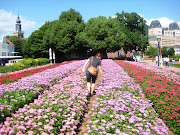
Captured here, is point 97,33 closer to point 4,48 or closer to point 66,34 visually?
point 66,34

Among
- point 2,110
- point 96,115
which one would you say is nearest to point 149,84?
point 96,115

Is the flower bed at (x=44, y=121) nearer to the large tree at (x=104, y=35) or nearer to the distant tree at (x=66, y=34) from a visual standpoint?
the large tree at (x=104, y=35)

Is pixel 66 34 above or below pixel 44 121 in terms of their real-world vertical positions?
above

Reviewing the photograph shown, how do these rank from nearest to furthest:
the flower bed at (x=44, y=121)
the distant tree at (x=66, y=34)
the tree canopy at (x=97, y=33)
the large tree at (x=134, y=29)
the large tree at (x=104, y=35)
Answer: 1. the flower bed at (x=44, y=121)
2. the large tree at (x=104, y=35)
3. the tree canopy at (x=97, y=33)
4. the distant tree at (x=66, y=34)
5. the large tree at (x=134, y=29)

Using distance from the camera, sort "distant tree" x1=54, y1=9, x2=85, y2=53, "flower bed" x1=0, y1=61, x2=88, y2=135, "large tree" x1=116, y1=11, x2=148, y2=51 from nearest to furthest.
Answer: "flower bed" x1=0, y1=61, x2=88, y2=135 → "distant tree" x1=54, y1=9, x2=85, y2=53 → "large tree" x1=116, y1=11, x2=148, y2=51

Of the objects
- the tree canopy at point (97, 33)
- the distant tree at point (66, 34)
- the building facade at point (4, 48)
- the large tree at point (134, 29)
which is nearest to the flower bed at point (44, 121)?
the tree canopy at point (97, 33)

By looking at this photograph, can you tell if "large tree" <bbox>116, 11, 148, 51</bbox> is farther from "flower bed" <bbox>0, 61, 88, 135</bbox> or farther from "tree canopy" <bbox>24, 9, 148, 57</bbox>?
"flower bed" <bbox>0, 61, 88, 135</bbox>

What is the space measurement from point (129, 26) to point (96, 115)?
45.2 m

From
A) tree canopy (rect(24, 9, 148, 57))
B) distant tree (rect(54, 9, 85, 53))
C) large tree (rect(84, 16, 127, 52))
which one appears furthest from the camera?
distant tree (rect(54, 9, 85, 53))

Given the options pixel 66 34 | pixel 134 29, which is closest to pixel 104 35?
pixel 66 34

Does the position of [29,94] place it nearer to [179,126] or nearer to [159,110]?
[159,110]

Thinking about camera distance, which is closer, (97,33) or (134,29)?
(97,33)

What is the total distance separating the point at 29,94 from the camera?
708cm

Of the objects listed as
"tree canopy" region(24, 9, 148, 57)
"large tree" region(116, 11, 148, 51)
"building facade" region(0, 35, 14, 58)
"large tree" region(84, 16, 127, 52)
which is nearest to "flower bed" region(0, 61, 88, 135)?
"large tree" region(84, 16, 127, 52)
